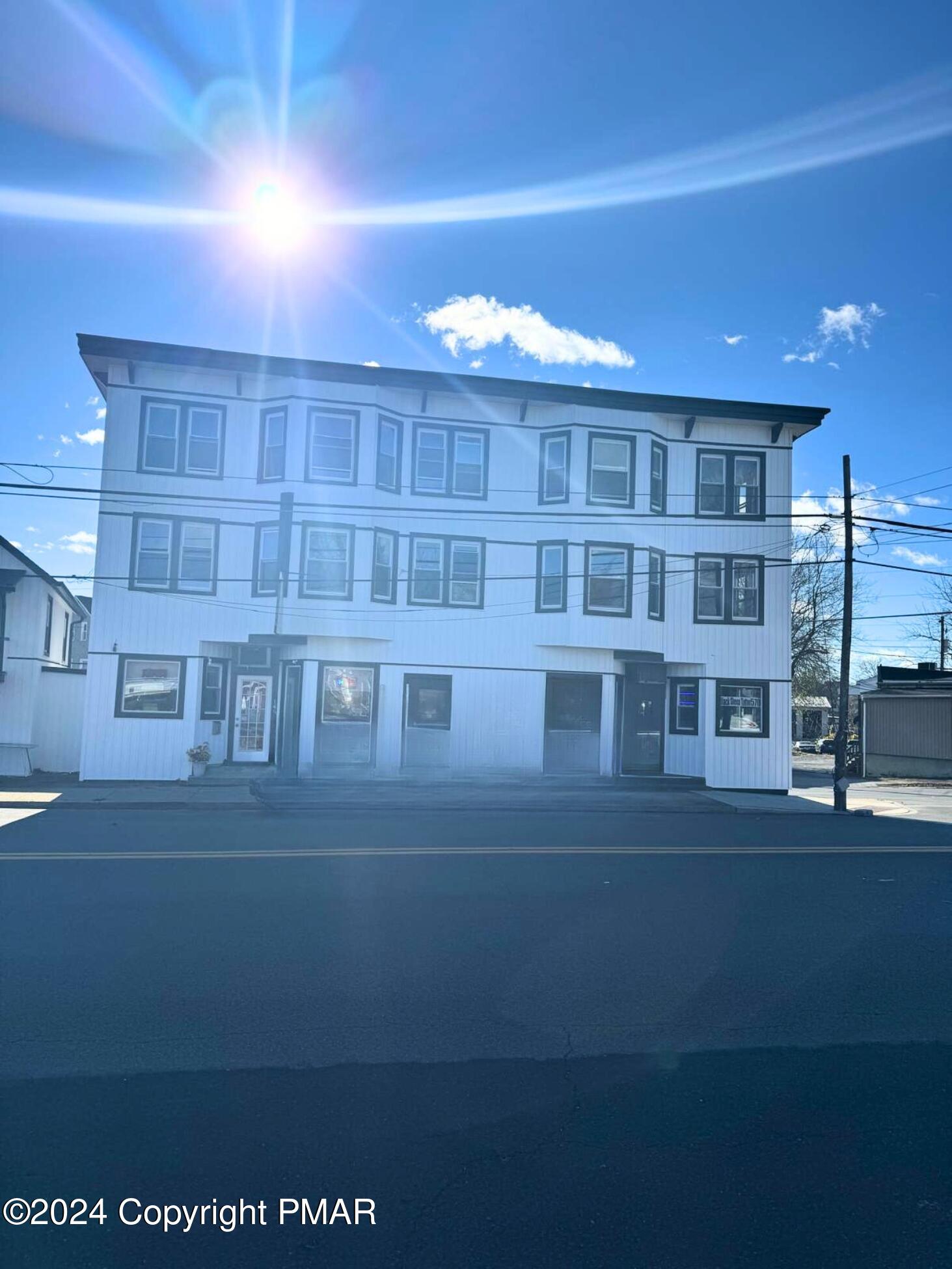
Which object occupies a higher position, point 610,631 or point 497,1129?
point 610,631

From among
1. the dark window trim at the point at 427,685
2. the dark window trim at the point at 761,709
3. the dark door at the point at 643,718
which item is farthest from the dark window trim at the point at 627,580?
the dark window trim at the point at 427,685

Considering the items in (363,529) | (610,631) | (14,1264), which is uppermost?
(363,529)

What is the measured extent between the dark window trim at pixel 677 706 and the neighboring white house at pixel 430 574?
5 centimetres

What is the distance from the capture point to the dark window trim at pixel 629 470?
82.1ft

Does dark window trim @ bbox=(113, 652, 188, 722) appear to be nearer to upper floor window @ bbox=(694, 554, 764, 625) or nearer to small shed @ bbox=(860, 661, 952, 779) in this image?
upper floor window @ bbox=(694, 554, 764, 625)

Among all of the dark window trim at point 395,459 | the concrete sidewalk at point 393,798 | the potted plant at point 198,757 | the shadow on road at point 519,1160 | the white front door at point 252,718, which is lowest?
the shadow on road at point 519,1160

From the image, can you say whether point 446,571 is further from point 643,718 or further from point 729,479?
point 729,479

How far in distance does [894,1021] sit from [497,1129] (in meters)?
3.21

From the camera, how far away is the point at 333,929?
7.98m

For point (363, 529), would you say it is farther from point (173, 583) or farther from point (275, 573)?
point (173, 583)

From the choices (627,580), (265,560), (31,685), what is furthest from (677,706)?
(31,685)

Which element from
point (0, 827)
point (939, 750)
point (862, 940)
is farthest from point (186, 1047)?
point (939, 750)

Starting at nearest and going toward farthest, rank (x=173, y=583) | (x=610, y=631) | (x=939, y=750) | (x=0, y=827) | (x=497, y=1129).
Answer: (x=497, y=1129) → (x=0, y=827) → (x=173, y=583) → (x=610, y=631) → (x=939, y=750)

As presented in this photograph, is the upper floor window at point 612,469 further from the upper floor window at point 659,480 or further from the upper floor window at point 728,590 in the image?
the upper floor window at point 728,590
